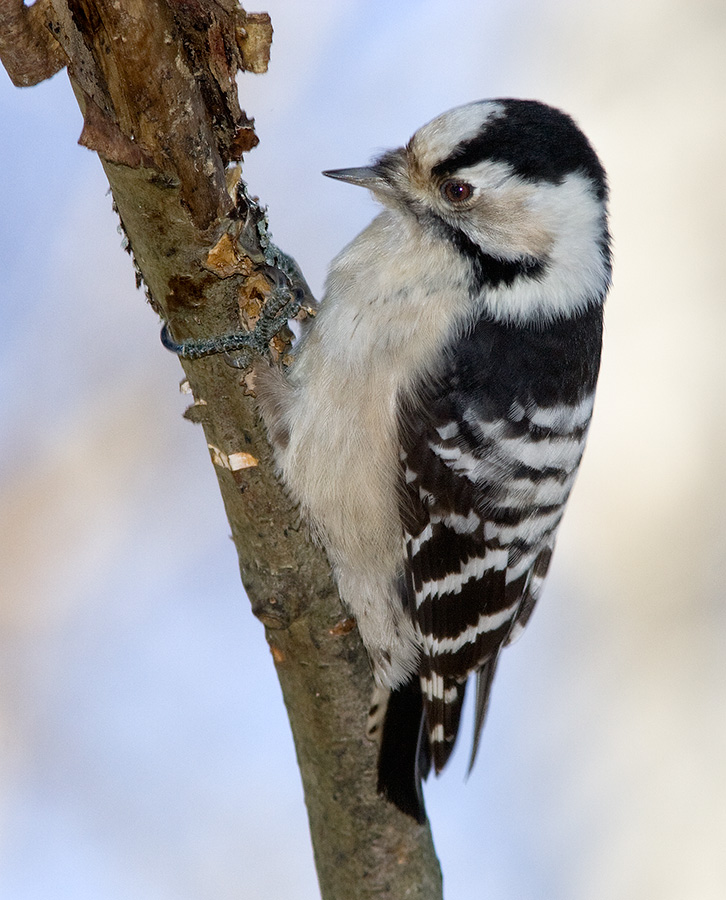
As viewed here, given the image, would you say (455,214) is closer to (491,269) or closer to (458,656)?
(491,269)

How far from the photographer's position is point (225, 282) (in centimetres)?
185

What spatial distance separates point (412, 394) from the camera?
7.34ft

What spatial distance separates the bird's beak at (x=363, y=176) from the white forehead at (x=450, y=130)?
4.6 inches

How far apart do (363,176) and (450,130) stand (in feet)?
0.83

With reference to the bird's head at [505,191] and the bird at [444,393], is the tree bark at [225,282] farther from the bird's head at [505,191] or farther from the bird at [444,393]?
the bird's head at [505,191]

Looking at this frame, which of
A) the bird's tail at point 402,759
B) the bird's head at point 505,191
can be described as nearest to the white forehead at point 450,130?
the bird's head at point 505,191

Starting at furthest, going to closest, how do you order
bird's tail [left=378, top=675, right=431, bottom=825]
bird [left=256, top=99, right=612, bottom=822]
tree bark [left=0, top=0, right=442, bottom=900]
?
1. bird's tail [left=378, top=675, right=431, bottom=825]
2. bird [left=256, top=99, right=612, bottom=822]
3. tree bark [left=0, top=0, right=442, bottom=900]

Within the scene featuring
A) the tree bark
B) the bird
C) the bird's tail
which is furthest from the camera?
the bird's tail

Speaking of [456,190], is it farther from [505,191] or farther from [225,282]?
[225,282]

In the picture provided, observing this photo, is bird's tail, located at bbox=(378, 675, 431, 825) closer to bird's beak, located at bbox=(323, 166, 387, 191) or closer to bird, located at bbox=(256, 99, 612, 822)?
bird, located at bbox=(256, 99, 612, 822)

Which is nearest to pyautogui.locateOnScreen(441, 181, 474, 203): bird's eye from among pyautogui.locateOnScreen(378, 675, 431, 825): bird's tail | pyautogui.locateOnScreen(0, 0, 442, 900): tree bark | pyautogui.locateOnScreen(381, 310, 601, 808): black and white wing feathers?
pyautogui.locateOnScreen(381, 310, 601, 808): black and white wing feathers

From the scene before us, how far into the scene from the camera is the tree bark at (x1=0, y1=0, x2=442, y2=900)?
60.4 inches

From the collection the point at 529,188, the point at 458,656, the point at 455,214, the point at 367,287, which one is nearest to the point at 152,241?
the point at 367,287

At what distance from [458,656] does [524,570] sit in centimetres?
30
